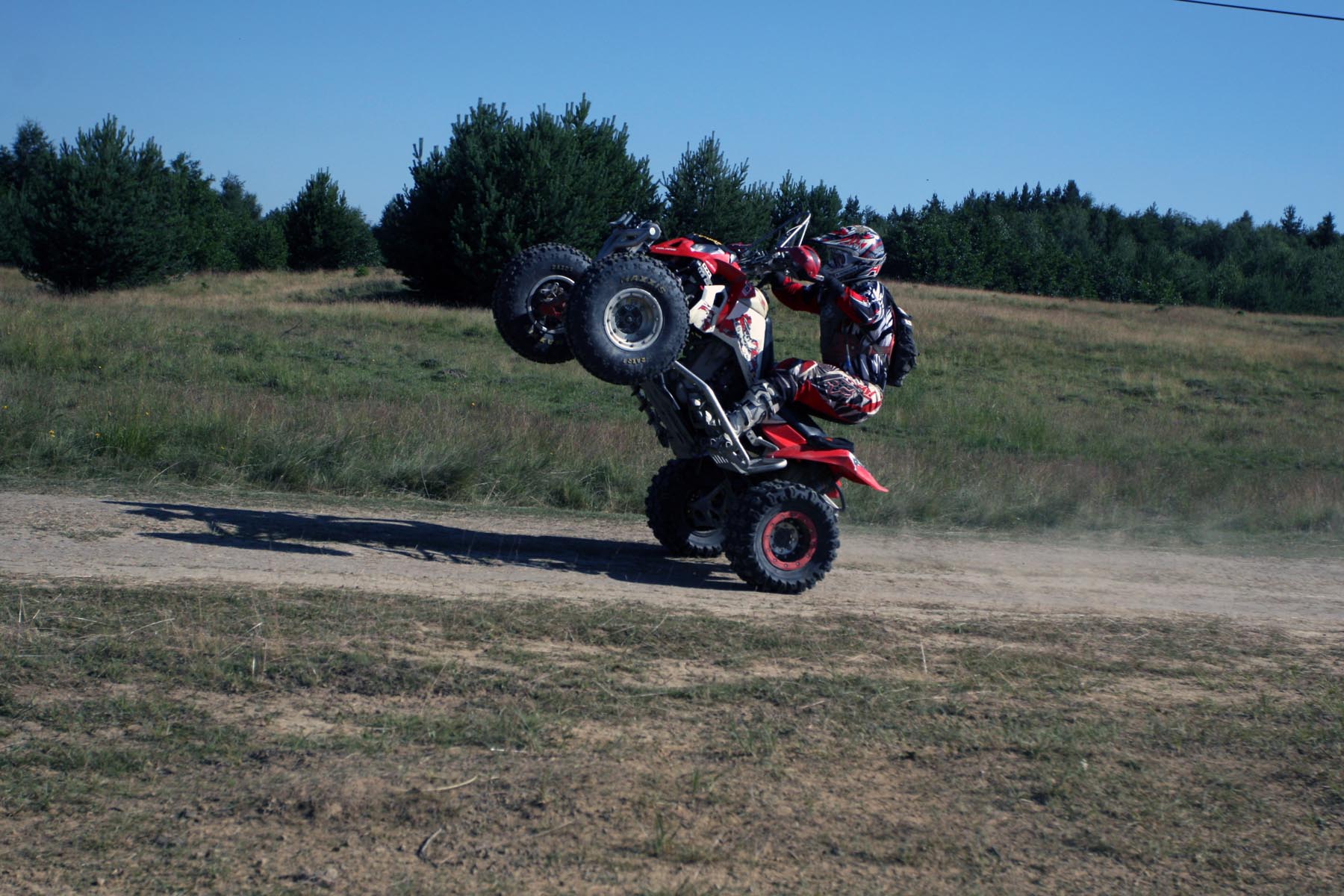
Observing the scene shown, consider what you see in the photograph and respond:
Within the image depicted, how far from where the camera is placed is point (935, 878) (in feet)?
12.2

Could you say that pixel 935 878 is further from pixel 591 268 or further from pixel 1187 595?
pixel 1187 595

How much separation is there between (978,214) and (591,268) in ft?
236

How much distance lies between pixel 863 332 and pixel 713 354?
1.01m

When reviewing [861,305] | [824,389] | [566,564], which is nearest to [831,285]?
[861,305]

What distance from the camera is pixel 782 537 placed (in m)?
7.50

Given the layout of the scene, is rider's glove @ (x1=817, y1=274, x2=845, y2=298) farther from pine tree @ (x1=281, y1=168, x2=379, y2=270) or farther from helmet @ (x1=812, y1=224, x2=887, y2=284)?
pine tree @ (x1=281, y1=168, x2=379, y2=270)

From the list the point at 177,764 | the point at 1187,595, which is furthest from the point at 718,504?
the point at 177,764

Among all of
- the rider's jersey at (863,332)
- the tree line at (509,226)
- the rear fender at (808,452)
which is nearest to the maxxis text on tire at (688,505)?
the rear fender at (808,452)

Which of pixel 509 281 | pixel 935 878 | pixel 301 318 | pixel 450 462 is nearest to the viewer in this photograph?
pixel 935 878

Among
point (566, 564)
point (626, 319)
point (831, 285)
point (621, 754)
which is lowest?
point (621, 754)

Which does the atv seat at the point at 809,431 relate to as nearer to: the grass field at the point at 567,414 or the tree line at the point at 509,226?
the grass field at the point at 567,414

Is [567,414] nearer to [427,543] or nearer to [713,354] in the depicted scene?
[427,543]

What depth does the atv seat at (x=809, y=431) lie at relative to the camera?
7.73 meters

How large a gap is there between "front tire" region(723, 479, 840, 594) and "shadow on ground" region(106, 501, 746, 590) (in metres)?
0.37
